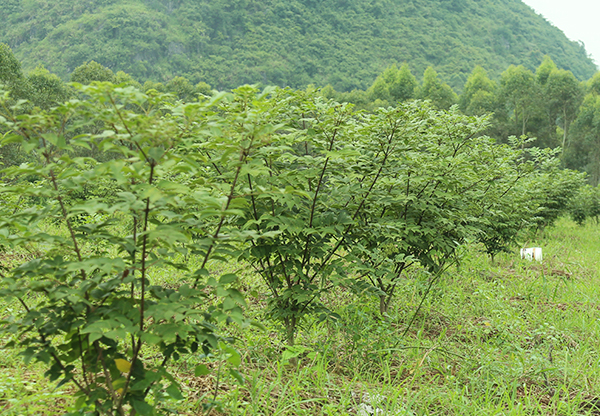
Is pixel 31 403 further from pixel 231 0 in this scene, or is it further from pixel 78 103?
pixel 231 0

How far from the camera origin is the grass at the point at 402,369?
2.26m

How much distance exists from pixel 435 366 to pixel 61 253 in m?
2.83

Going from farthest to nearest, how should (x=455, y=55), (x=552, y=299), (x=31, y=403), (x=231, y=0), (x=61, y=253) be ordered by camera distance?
1. (x=231, y=0)
2. (x=455, y=55)
3. (x=552, y=299)
4. (x=31, y=403)
5. (x=61, y=253)

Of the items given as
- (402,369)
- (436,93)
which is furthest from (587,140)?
(402,369)

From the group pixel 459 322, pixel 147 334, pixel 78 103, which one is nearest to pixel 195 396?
pixel 147 334

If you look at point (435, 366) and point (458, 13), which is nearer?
point (435, 366)

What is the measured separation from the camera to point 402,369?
2855mm

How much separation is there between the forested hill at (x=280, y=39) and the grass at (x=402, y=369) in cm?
7812

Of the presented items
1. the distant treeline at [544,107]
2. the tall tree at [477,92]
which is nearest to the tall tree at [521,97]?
the distant treeline at [544,107]

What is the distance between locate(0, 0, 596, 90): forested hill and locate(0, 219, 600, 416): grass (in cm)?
7812

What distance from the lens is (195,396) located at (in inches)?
91.5

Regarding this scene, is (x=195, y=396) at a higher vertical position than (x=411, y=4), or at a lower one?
lower

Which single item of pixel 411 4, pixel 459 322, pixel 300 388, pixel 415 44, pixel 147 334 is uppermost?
pixel 411 4

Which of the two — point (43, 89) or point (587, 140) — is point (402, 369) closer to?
point (43, 89)
